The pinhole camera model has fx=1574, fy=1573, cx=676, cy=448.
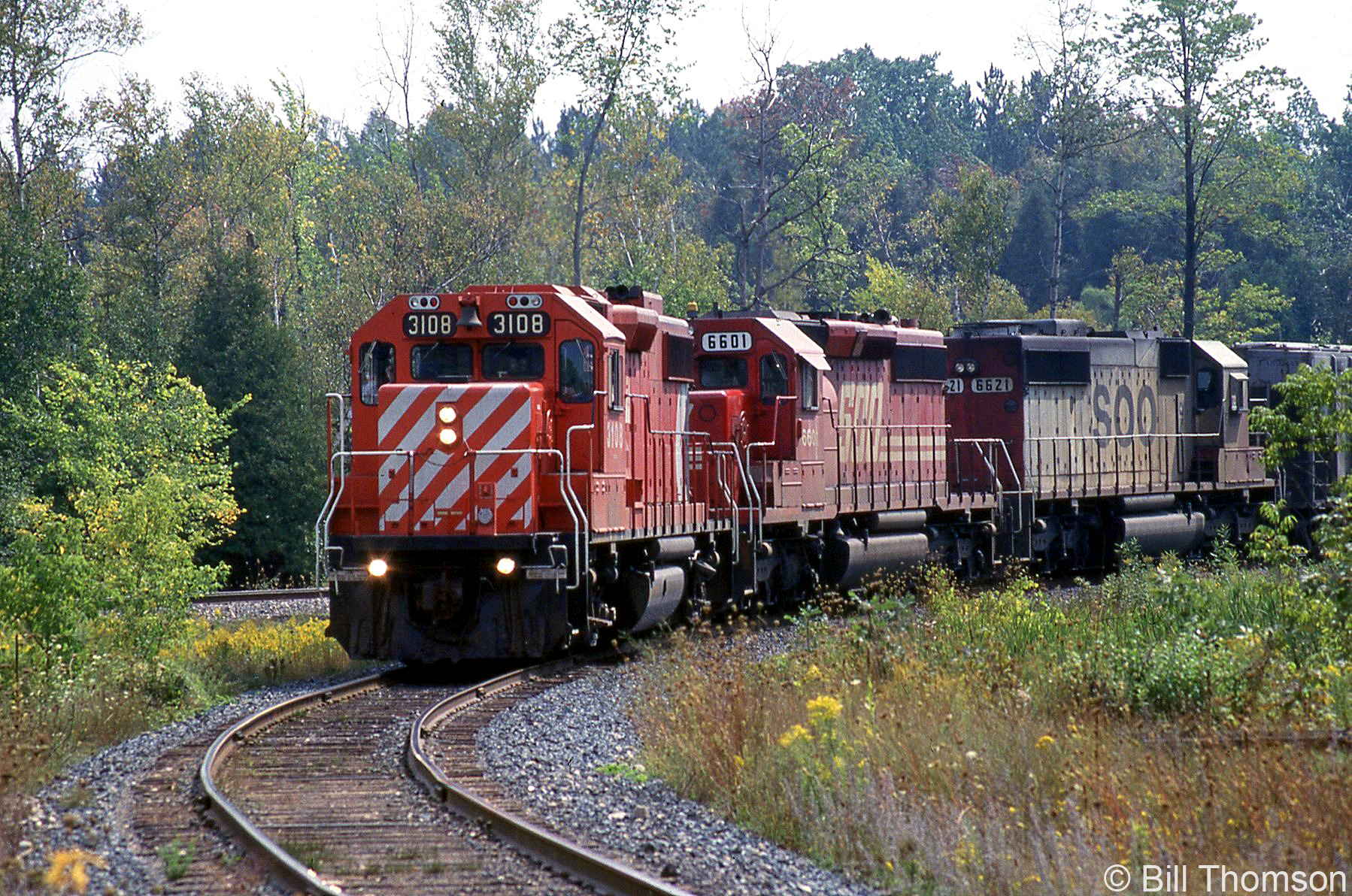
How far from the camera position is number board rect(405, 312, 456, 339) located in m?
14.4

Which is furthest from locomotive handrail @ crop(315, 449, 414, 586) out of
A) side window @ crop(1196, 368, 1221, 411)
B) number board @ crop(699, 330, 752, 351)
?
side window @ crop(1196, 368, 1221, 411)

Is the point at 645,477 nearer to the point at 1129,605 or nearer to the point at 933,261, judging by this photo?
the point at 1129,605

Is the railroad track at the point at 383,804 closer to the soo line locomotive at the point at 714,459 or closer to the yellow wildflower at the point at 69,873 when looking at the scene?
the yellow wildflower at the point at 69,873

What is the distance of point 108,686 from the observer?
479 inches

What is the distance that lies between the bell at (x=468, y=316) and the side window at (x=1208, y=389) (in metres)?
16.2

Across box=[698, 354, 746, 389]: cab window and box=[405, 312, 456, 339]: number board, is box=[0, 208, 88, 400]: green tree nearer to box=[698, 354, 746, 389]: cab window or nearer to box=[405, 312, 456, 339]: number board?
box=[698, 354, 746, 389]: cab window

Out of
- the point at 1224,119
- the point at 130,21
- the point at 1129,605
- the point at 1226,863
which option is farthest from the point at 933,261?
the point at 1226,863

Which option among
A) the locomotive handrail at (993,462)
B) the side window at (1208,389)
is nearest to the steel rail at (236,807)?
the locomotive handrail at (993,462)

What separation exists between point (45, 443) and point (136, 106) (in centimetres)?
1680

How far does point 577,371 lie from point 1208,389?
15.7m

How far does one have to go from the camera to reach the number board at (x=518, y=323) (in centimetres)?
1434

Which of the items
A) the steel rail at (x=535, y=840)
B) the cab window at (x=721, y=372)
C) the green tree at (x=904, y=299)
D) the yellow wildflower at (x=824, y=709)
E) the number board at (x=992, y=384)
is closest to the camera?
the steel rail at (x=535, y=840)

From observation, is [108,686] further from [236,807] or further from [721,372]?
[721,372]

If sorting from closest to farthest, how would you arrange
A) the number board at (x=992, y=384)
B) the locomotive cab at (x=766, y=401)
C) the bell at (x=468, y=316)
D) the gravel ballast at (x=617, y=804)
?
the gravel ballast at (x=617, y=804) → the bell at (x=468, y=316) → the locomotive cab at (x=766, y=401) → the number board at (x=992, y=384)
